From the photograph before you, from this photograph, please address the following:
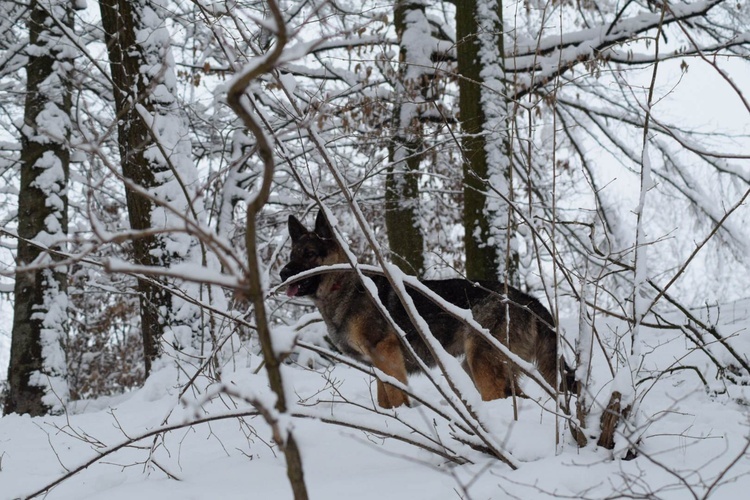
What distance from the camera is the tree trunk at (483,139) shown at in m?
7.45

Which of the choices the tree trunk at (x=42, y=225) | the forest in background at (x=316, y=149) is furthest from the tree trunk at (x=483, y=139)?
the tree trunk at (x=42, y=225)

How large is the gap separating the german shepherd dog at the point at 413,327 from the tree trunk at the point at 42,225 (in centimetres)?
396

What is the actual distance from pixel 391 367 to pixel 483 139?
3.35 m

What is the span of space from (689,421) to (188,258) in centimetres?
531

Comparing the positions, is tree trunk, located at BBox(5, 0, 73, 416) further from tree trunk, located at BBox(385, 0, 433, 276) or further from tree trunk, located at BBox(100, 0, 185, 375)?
tree trunk, located at BBox(385, 0, 433, 276)

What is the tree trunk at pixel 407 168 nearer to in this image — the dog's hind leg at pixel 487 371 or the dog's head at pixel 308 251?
the dog's head at pixel 308 251

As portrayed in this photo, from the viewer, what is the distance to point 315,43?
1.43 m

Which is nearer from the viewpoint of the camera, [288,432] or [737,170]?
[288,432]

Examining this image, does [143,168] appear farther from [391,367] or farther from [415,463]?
[415,463]

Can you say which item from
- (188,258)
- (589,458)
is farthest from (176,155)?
(589,458)

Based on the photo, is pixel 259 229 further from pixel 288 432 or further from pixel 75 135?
pixel 288 432

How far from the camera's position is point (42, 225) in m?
8.73

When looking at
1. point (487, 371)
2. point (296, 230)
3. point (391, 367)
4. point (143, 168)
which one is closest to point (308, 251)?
point (296, 230)

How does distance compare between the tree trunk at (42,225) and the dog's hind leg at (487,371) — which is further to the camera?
the tree trunk at (42,225)
